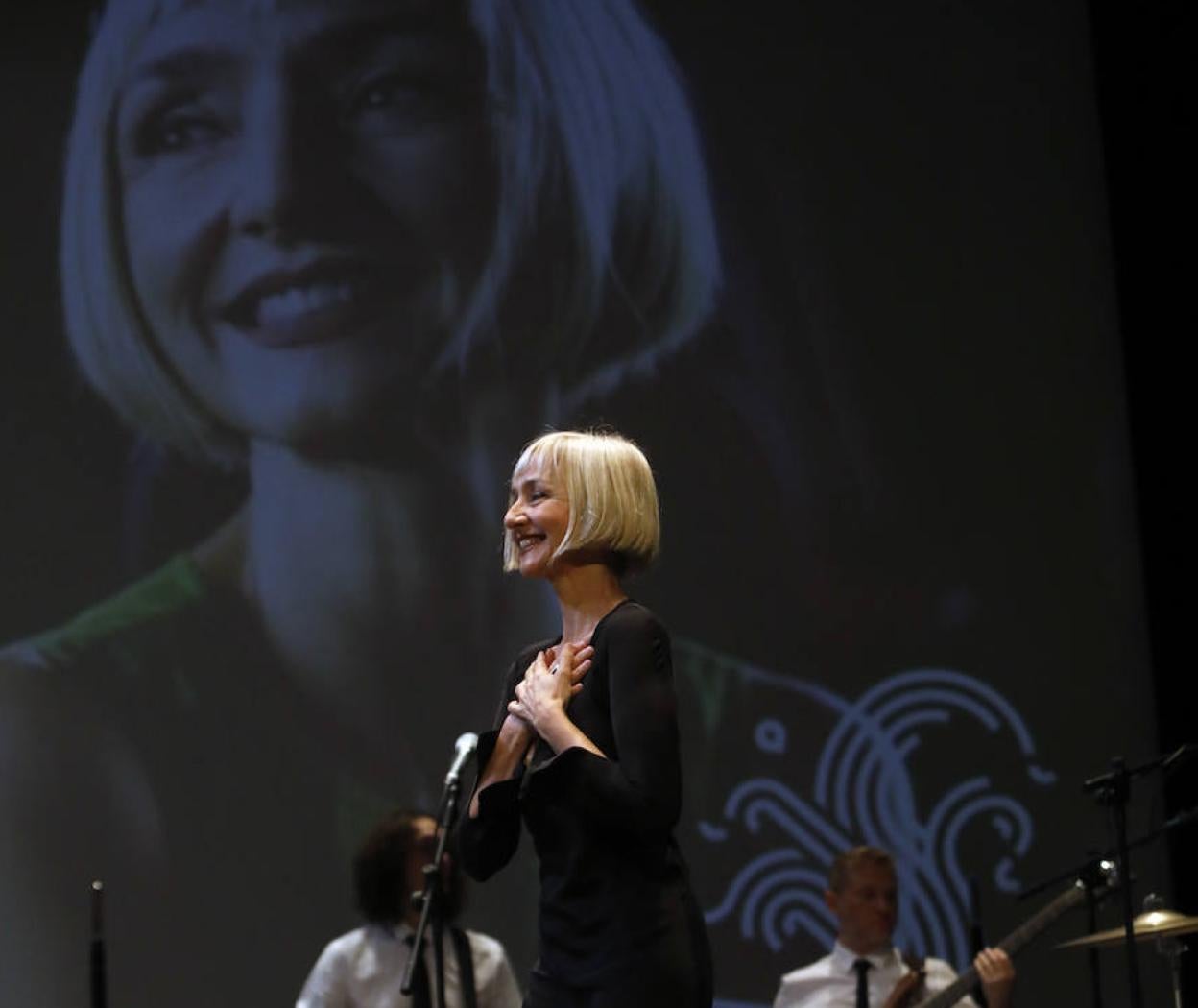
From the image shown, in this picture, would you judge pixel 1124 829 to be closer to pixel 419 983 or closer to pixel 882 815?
pixel 419 983

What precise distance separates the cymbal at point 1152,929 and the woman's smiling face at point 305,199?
283 cm

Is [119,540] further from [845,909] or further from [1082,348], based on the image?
[1082,348]

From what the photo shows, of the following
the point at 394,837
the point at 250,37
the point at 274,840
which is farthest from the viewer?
the point at 250,37

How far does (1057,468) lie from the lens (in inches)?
219

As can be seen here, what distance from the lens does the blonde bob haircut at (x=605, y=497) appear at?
95.2 inches

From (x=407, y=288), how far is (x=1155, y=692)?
2606mm

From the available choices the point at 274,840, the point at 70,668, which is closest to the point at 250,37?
the point at 70,668

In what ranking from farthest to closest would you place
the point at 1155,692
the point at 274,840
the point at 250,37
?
1. the point at 250,37
2. the point at 274,840
3. the point at 1155,692

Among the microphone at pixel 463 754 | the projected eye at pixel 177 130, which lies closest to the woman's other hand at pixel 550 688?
the microphone at pixel 463 754

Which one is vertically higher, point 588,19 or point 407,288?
point 588,19

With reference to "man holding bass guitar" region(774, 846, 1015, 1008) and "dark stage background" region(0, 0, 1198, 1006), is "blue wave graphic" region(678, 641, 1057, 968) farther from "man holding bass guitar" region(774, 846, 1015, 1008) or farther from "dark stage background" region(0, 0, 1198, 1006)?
"man holding bass guitar" region(774, 846, 1015, 1008)

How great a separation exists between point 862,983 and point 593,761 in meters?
2.85

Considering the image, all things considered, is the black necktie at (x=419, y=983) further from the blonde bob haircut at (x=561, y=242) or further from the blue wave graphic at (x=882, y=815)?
the blonde bob haircut at (x=561, y=242)

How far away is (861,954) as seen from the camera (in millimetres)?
5016
